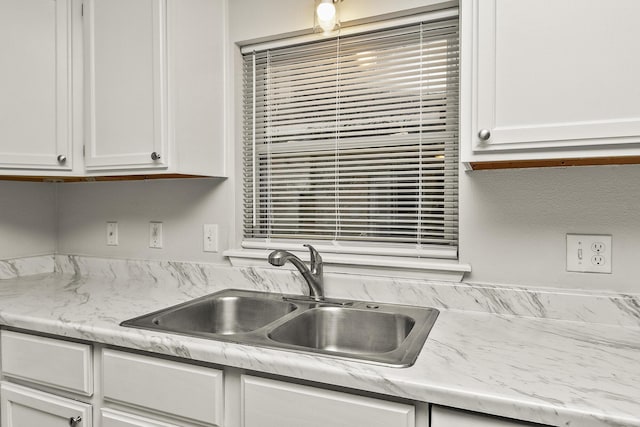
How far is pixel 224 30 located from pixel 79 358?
137 cm

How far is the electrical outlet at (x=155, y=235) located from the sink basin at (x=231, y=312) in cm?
50

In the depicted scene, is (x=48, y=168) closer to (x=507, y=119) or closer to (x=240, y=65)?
(x=240, y=65)

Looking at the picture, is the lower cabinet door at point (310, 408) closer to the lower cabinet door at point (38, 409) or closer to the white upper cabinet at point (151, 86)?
the lower cabinet door at point (38, 409)

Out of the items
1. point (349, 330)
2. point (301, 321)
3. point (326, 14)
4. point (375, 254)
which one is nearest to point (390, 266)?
point (375, 254)

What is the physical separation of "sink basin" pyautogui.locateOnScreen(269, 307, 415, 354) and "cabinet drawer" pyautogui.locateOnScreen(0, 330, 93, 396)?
0.60 meters

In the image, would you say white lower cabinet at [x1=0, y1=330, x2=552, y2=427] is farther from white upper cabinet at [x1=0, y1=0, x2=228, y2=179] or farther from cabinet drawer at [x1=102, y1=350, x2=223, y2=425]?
white upper cabinet at [x1=0, y1=0, x2=228, y2=179]

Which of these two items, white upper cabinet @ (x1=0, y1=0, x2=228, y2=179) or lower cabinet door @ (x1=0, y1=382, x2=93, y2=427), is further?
white upper cabinet @ (x1=0, y1=0, x2=228, y2=179)

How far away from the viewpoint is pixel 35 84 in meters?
1.64

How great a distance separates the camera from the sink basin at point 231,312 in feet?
4.80

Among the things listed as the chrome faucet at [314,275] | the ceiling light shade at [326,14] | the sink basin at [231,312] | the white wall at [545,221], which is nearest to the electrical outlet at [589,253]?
the white wall at [545,221]

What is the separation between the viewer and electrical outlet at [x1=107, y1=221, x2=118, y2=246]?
6.56 feet

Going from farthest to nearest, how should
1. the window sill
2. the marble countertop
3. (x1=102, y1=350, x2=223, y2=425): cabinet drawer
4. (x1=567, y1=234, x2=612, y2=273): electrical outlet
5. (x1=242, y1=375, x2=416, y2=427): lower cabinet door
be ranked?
the window sill < (x1=567, y1=234, x2=612, y2=273): electrical outlet < (x1=102, y1=350, x2=223, y2=425): cabinet drawer < (x1=242, y1=375, x2=416, y2=427): lower cabinet door < the marble countertop

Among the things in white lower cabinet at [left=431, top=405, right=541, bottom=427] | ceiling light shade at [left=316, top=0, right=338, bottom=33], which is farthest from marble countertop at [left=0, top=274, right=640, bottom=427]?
ceiling light shade at [left=316, top=0, right=338, bottom=33]

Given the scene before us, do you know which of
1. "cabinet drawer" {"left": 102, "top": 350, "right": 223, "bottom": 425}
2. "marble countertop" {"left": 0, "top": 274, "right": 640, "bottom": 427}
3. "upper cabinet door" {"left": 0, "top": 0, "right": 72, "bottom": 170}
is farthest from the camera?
"upper cabinet door" {"left": 0, "top": 0, "right": 72, "bottom": 170}
